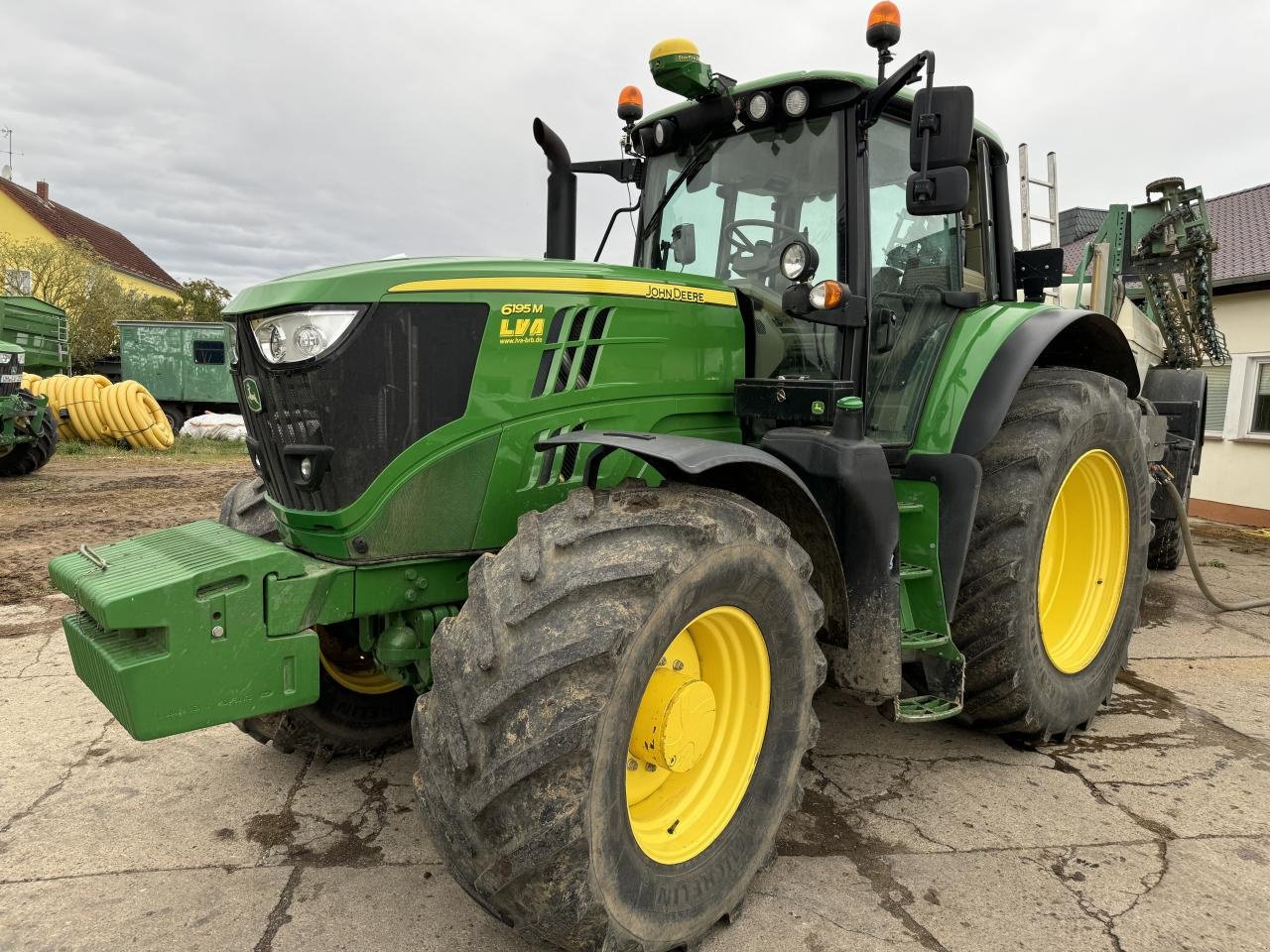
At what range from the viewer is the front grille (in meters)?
2.38

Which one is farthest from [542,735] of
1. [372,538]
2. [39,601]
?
[39,601]

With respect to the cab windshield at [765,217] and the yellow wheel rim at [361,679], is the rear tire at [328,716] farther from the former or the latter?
the cab windshield at [765,217]

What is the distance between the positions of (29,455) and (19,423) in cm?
66

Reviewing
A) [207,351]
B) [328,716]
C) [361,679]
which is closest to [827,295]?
[361,679]

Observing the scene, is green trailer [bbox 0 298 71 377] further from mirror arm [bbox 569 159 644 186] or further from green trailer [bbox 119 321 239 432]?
mirror arm [bbox 569 159 644 186]

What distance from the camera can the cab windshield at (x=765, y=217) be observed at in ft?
10.1

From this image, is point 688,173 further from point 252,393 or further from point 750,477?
point 252,393

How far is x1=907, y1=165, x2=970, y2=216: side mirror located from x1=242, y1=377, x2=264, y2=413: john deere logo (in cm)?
198

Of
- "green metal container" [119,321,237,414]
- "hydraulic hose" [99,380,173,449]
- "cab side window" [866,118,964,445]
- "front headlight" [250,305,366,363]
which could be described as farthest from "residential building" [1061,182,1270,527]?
"green metal container" [119,321,237,414]

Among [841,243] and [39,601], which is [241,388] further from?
[39,601]

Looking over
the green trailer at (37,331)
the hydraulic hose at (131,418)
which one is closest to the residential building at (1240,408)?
the hydraulic hose at (131,418)

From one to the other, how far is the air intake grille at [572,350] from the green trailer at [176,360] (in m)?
18.0

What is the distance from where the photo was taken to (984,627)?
324cm

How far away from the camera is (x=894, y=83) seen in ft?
9.16
